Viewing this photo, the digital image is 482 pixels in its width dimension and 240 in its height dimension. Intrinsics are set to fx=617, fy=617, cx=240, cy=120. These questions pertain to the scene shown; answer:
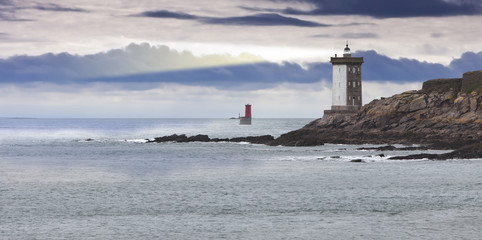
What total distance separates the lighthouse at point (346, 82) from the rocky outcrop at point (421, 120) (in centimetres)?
1541

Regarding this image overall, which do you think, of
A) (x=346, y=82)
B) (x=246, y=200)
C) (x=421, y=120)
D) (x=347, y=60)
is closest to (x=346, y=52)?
(x=347, y=60)

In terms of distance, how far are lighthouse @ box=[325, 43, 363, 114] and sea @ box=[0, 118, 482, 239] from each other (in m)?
51.4

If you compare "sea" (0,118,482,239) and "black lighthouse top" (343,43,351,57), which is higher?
"black lighthouse top" (343,43,351,57)

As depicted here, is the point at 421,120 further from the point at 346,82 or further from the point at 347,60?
the point at 347,60

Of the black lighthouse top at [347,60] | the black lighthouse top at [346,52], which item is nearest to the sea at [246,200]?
the black lighthouse top at [347,60]

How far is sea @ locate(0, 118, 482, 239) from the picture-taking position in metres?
23.4

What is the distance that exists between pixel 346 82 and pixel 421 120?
99.5 feet

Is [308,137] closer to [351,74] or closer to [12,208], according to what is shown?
[351,74]

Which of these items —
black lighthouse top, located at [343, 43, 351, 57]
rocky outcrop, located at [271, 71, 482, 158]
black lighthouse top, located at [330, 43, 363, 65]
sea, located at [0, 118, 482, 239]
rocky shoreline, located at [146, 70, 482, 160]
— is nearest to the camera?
sea, located at [0, 118, 482, 239]

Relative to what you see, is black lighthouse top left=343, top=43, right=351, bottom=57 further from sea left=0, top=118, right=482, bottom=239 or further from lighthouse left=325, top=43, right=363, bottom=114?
sea left=0, top=118, right=482, bottom=239

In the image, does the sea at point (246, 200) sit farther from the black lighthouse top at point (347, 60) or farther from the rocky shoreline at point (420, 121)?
the black lighthouse top at point (347, 60)

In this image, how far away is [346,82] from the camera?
346ft

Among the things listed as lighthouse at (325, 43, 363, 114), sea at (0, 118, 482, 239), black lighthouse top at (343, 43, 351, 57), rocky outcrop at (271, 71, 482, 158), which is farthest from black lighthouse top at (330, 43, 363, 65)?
sea at (0, 118, 482, 239)

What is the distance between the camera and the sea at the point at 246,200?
23.4 metres
